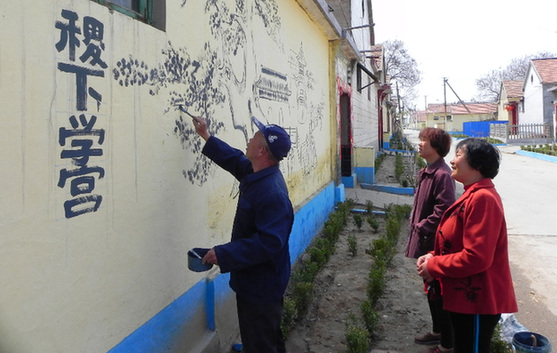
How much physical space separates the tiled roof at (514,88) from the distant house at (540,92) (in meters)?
1.63

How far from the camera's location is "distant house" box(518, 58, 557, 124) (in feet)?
109

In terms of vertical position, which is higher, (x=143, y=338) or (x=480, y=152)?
(x=480, y=152)

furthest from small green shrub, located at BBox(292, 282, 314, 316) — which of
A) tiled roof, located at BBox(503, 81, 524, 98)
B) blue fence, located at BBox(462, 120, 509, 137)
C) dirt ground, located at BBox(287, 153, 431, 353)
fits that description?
blue fence, located at BBox(462, 120, 509, 137)

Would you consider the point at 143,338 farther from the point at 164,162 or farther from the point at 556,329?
the point at 556,329

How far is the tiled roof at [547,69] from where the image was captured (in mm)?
33438

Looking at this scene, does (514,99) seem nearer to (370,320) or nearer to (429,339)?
(429,339)

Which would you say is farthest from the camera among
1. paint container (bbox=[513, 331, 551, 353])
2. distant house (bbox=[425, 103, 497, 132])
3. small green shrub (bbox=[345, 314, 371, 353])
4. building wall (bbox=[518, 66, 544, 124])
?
distant house (bbox=[425, 103, 497, 132])

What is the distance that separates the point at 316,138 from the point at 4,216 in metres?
5.84

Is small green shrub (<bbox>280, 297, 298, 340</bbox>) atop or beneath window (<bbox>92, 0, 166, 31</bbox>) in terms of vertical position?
beneath

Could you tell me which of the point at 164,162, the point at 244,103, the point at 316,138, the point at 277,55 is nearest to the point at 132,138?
the point at 164,162

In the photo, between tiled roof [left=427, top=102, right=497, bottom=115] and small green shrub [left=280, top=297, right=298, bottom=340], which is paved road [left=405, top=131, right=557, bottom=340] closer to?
small green shrub [left=280, top=297, right=298, bottom=340]

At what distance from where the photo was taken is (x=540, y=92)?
34438 mm

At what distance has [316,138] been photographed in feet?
23.3

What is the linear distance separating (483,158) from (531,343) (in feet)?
4.23
